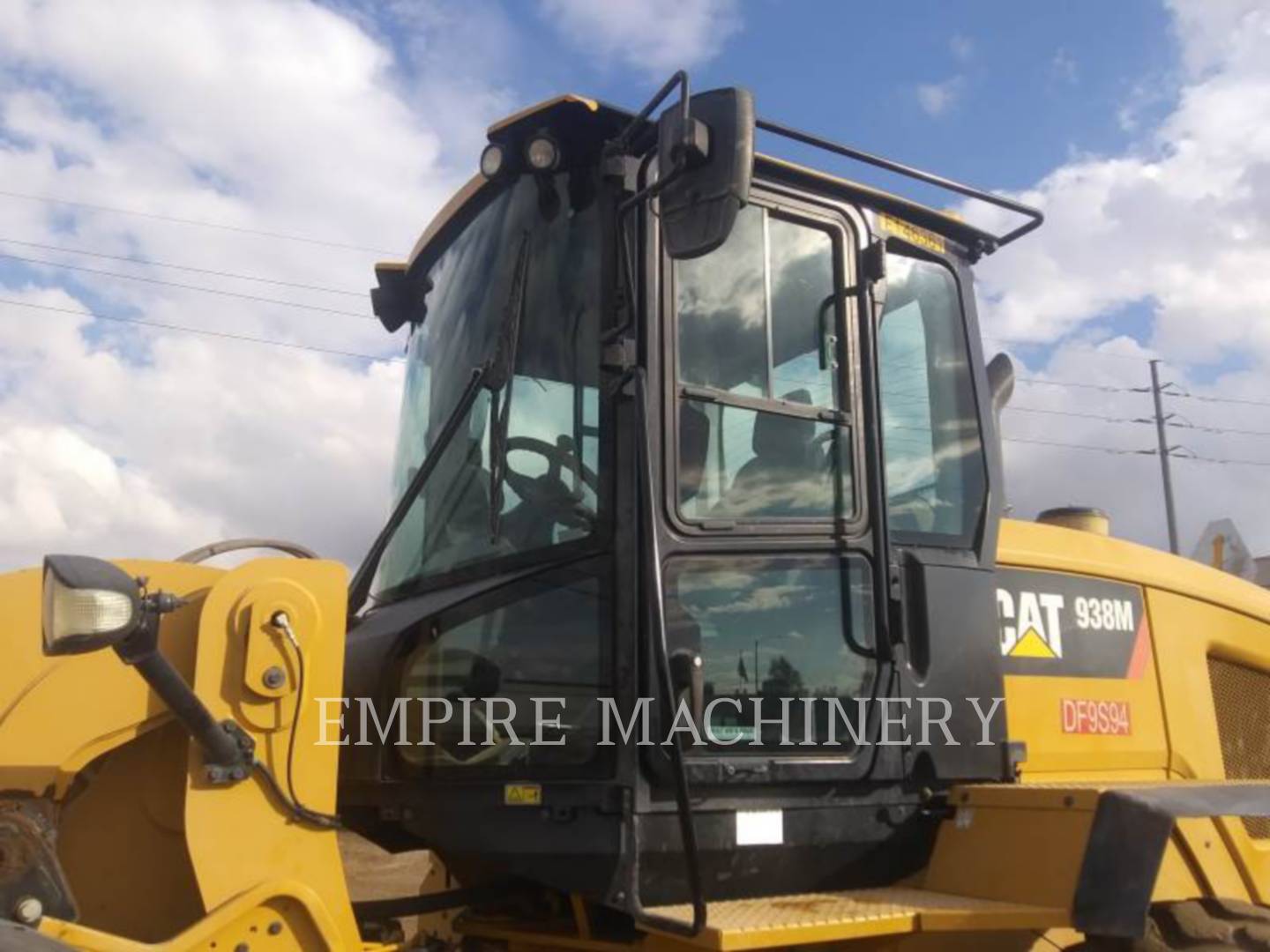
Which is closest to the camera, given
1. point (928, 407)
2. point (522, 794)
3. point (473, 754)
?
point (522, 794)

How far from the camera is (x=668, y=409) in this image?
118 inches

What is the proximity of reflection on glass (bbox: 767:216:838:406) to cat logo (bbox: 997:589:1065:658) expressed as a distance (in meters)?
0.89

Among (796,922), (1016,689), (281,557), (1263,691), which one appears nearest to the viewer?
(796,922)

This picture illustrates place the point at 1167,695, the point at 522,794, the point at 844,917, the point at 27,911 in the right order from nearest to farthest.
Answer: the point at 27,911
the point at 844,917
the point at 522,794
the point at 1167,695

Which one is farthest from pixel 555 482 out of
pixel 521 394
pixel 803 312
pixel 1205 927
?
pixel 1205 927

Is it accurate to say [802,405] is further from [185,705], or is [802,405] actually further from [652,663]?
[185,705]

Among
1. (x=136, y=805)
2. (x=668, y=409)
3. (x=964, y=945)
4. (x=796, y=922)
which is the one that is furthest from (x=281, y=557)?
(x=964, y=945)

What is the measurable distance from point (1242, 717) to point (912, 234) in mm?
2144

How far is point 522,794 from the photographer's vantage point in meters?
2.92

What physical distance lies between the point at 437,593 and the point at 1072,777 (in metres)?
1.95

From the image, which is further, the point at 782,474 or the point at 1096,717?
the point at 1096,717

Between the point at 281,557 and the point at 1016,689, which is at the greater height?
the point at 281,557

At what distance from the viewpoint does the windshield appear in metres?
3.09

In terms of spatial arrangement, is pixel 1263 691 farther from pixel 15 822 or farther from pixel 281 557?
pixel 15 822
